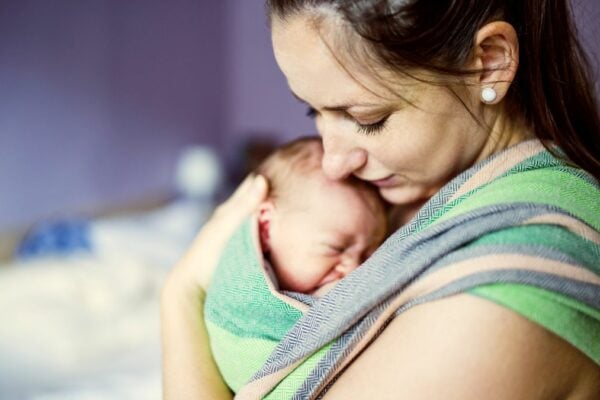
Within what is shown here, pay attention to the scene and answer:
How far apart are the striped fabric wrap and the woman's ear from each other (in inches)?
3.0

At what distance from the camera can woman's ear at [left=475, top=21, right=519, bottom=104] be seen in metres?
0.83

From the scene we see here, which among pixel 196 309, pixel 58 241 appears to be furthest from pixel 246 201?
pixel 58 241

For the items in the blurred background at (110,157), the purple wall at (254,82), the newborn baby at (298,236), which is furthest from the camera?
the purple wall at (254,82)

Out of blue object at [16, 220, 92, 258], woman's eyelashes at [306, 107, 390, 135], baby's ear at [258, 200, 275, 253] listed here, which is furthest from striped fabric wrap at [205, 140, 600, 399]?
blue object at [16, 220, 92, 258]

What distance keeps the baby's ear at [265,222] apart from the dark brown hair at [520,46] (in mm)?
360

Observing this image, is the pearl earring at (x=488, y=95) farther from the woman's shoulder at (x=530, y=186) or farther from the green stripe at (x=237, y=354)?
the green stripe at (x=237, y=354)

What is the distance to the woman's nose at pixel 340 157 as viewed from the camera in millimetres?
929

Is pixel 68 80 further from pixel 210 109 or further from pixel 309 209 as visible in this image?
pixel 309 209

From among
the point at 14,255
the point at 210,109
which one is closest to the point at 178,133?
the point at 210,109

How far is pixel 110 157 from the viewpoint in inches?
138

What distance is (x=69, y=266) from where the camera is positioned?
2.39 m

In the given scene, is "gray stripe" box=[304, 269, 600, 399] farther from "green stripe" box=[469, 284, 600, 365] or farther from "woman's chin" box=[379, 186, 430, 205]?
"woman's chin" box=[379, 186, 430, 205]

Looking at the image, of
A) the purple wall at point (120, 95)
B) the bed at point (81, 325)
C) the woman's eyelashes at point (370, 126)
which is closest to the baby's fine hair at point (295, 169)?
the woman's eyelashes at point (370, 126)

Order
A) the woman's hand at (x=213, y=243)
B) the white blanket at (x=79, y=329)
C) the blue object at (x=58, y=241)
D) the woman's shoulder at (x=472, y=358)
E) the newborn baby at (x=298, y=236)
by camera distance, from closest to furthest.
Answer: the woman's shoulder at (x=472, y=358)
the newborn baby at (x=298, y=236)
the woman's hand at (x=213, y=243)
the white blanket at (x=79, y=329)
the blue object at (x=58, y=241)
